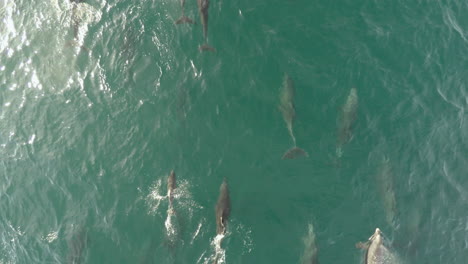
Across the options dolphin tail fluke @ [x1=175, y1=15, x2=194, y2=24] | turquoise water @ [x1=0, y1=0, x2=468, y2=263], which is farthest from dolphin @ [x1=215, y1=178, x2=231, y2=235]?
dolphin tail fluke @ [x1=175, y1=15, x2=194, y2=24]

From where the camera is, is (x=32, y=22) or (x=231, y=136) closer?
(x=231, y=136)

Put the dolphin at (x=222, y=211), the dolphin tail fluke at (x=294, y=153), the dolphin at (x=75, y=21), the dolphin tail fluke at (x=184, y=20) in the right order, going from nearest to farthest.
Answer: the dolphin at (x=222, y=211) < the dolphin tail fluke at (x=294, y=153) < the dolphin tail fluke at (x=184, y=20) < the dolphin at (x=75, y=21)

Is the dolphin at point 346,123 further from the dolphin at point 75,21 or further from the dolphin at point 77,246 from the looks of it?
the dolphin at point 75,21

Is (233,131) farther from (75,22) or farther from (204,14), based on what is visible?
(75,22)

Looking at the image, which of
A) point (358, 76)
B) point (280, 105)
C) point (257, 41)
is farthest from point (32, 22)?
point (358, 76)

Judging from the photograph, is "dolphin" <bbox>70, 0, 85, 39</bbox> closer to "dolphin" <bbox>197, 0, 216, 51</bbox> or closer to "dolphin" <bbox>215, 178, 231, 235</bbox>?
"dolphin" <bbox>197, 0, 216, 51</bbox>

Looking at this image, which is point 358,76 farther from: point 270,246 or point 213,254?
point 213,254

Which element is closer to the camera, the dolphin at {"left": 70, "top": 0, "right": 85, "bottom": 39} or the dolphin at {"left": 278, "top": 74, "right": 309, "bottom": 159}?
the dolphin at {"left": 278, "top": 74, "right": 309, "bottom": 159}

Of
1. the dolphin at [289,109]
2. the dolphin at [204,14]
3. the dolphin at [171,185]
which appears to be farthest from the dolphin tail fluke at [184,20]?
the dolphin at [171,185]
